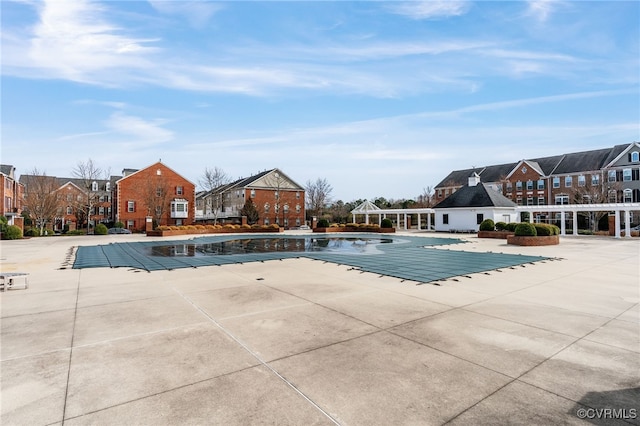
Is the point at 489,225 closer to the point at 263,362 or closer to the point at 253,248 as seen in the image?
the point at 253,248

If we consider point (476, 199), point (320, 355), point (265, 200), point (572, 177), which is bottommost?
point (320, 355)

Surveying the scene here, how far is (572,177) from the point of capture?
5006 centimetres

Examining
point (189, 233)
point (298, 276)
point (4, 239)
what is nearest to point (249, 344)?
point (298, 276)

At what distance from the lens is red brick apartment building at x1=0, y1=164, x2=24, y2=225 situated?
129ft

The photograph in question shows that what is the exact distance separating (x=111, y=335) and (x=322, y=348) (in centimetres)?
332

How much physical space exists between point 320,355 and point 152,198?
5059cm

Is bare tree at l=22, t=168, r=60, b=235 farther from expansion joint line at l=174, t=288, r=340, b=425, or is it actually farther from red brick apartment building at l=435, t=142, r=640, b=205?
red brick apartment building at l=435, t=142, r=640, b=205

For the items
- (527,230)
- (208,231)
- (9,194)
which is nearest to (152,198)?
(9,194)

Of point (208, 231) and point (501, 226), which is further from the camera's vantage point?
point (208, 231)

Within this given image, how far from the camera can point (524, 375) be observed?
3.86m

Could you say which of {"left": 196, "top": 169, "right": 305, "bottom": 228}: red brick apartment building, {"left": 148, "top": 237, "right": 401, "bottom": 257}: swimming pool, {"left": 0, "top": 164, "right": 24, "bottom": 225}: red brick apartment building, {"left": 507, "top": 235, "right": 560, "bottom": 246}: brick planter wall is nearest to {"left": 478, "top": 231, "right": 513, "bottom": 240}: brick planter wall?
{"left": 507, "top": 235, "right": 560, "bottom": 246}: brick planter wall

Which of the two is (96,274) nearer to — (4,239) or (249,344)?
(249,344)

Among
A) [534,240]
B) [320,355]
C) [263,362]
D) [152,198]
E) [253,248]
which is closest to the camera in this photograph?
[263,362]

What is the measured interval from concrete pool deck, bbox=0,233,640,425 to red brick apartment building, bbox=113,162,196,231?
45387 mm
